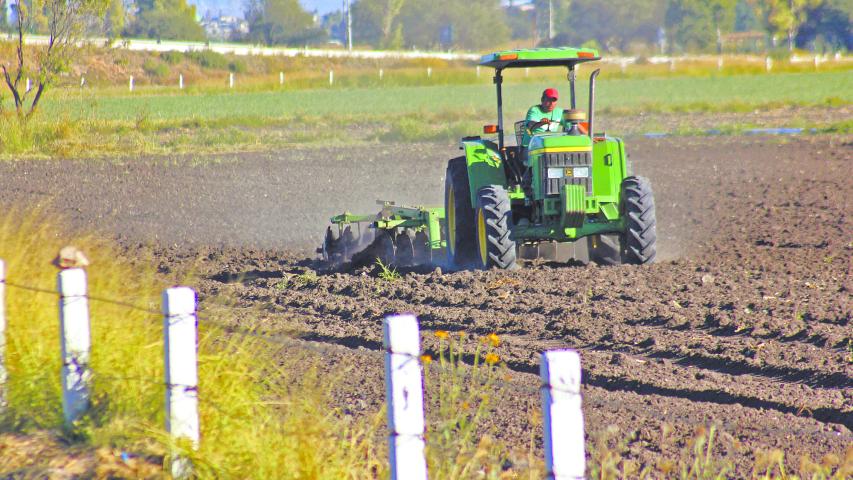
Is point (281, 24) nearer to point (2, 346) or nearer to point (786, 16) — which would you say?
point (786, 16)

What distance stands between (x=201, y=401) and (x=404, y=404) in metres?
1.48

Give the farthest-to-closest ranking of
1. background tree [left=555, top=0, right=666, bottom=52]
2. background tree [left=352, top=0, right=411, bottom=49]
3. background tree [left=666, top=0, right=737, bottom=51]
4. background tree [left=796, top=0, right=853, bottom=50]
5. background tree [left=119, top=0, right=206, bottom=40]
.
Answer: background tree [left=352, top=0, right=411, bottom=49]
background tree [left=796, top=0, right=853, bottom=50]
background tree [left=555, top=0, right=666, bottom=52]
background tree [left=666, top=0, right=737, bottom=51]
background tree [left=119, top=0, right=206, bottom=40]

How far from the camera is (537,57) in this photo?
1090cm

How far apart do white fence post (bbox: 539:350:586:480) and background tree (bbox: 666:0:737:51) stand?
182 ft

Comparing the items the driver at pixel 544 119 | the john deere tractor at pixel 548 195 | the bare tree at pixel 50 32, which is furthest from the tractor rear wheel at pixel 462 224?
the bare tree at pixel 50 32

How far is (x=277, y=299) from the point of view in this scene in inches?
407

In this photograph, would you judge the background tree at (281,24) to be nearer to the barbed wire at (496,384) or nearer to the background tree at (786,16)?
the background tree at (786,16)

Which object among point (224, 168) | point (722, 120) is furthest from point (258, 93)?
point (224, 168)

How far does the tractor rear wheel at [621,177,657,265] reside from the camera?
420 inches

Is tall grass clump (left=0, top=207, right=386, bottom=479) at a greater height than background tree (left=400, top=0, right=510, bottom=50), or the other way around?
background tree (left=400, top=0, right=510, bottom=50)

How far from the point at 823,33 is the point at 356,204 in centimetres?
6082

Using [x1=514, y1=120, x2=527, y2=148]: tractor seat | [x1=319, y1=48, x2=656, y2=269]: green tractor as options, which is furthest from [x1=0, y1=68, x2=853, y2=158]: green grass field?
[x1=514, y1=120, x2=527, y2=148]: tractor seat

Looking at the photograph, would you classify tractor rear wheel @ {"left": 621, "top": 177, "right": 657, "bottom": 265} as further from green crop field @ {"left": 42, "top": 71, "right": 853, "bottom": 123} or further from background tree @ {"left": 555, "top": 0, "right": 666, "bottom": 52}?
background tree @ {"left": 555, "top": 0, "right": 666, "bottom": 52}

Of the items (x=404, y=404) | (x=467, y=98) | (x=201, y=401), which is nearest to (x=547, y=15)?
(x=467, y=98)
